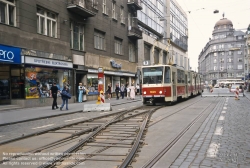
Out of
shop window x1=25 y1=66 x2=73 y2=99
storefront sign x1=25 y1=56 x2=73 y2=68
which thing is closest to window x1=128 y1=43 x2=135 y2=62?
storefront sign x1=25 y1=56 x2=73 y2=68

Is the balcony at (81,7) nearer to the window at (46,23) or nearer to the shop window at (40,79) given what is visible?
the window at (46,23)

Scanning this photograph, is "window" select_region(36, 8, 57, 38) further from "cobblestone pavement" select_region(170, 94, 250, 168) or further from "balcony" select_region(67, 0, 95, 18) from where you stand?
"cobblestone pavement" select_region(170, 94, 250, 168)

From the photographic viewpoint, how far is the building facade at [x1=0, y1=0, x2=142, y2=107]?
60.5 feet

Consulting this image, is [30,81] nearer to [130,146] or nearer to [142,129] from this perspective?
[142,129]

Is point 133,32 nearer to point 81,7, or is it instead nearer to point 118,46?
point 118,46

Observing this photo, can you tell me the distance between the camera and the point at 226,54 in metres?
116

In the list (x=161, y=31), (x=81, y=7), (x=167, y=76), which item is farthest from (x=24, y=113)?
(x=161, y=31)

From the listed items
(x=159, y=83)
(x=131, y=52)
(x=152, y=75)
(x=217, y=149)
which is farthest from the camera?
(x=131, y=52)

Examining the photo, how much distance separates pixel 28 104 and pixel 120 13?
19510 millimetres

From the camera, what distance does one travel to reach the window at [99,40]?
1147 inches

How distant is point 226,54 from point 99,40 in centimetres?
9784

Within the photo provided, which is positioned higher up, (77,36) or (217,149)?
(77,36)

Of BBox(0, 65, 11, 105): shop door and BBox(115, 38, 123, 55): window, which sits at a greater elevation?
BBox(115, 38, 123, 55): window

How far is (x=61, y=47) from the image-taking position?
23.0m
